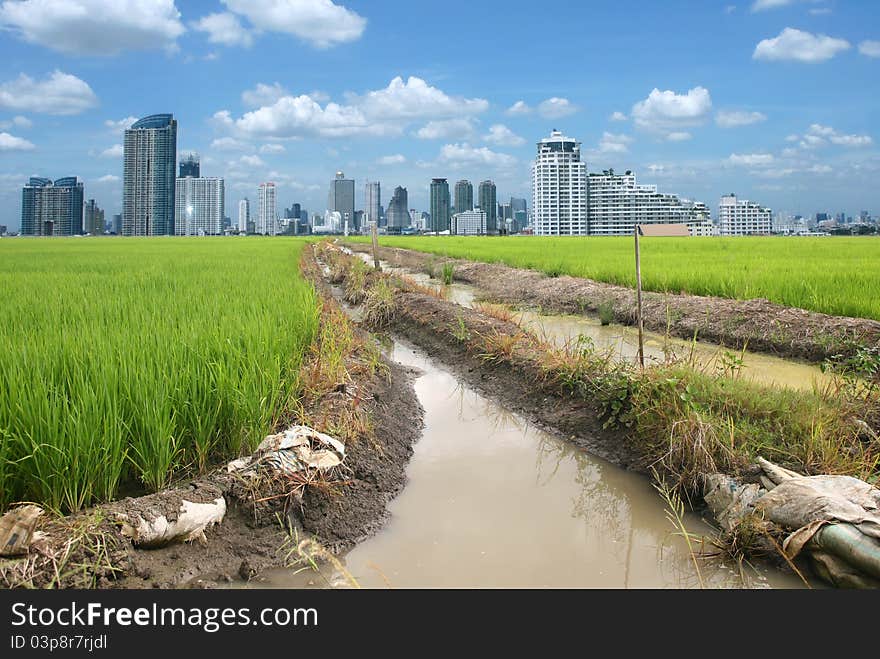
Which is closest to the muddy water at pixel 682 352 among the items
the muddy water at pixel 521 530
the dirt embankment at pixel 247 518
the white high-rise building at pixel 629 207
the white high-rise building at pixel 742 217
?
the muddy water at pixel 521 530

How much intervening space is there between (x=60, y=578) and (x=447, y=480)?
82.5 inches

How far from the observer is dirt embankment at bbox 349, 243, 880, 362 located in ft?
21.2

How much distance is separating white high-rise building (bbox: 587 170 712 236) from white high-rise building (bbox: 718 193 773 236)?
2436 centimetres

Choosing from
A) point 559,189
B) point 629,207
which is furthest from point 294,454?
point 559,189

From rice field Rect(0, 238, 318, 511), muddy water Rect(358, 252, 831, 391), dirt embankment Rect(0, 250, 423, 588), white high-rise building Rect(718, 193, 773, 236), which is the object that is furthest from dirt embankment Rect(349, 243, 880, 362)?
white high-rise building Rect(718, 193, 773, 236)

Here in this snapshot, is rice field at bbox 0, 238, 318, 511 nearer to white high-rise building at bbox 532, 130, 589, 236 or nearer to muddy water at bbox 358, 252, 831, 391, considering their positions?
muddy water at bbox 358, 252, 831, 391

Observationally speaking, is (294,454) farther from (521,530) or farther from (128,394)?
(521,530)

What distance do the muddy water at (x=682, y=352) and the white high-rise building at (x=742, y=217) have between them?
93.5 meters

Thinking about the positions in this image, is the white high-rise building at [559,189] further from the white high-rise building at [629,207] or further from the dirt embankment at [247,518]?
the dirt embankment at [247,518]

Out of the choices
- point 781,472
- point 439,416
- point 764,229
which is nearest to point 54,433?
point 439,416

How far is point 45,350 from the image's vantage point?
366 centimetres

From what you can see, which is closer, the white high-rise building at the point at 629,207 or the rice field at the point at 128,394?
the rice field at the point at 128,394

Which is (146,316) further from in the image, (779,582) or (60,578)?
(779,582)

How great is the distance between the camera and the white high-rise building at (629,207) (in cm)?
3506
